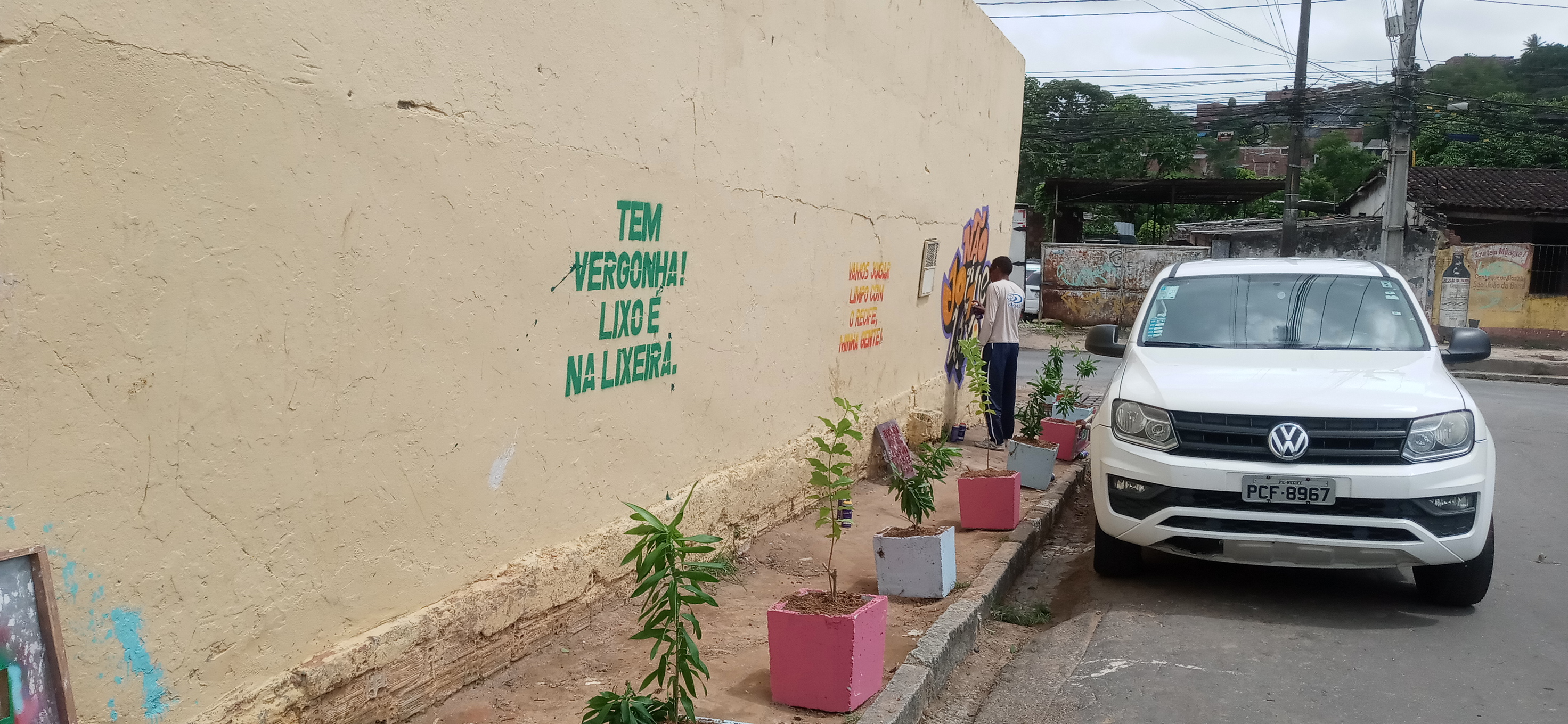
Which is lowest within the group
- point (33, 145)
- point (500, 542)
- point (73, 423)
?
point (500, 542)

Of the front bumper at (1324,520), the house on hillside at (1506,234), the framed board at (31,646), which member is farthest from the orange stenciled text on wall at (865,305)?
the house on hillside at (1506,234)

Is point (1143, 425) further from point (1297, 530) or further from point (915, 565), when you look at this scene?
point (915, 565)

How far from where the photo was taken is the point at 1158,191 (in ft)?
88.3

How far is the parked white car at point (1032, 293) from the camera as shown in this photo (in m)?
26.1

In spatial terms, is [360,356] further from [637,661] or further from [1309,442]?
[1309,442]

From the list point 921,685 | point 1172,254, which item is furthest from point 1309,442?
point 1172,254

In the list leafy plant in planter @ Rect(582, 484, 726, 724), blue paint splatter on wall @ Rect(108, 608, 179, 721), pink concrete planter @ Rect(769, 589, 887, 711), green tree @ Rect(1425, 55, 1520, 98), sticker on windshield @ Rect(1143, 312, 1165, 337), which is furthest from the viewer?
green tree @ Rect(1425, 55, 1520, 98)

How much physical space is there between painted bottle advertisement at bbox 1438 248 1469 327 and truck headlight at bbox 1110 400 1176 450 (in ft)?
68.5

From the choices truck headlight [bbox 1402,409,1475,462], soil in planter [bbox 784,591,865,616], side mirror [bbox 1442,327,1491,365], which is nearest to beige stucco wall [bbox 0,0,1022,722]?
soil in planter [bbox 784,591,865,616]

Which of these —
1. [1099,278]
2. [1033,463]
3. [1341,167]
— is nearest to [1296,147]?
[1099,278]

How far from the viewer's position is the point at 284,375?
3.11m

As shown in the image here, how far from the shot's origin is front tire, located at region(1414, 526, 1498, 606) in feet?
16.7

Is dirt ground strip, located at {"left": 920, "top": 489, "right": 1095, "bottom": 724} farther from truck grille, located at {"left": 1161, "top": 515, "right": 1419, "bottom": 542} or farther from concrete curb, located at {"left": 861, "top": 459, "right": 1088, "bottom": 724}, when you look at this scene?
truck grille, located at {"left": 1161, "top": 515, "right": 1419, "bottom": 542}

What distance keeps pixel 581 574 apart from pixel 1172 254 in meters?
22.0
